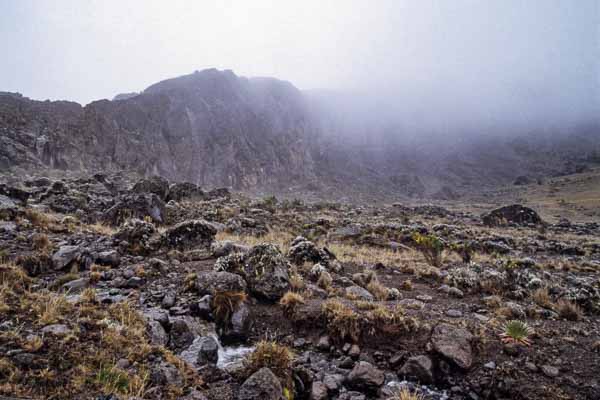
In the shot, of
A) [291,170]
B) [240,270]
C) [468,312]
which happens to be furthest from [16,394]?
[291,170]

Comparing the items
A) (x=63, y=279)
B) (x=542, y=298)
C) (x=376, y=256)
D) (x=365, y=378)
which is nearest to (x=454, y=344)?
(x=365, y=378)

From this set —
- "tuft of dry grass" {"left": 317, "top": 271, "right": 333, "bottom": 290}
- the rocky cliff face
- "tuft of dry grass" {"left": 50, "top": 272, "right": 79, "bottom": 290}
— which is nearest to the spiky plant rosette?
"tuft of dry grass" {"left": 317, "top": 271, "right": 333, "bottom": 290}

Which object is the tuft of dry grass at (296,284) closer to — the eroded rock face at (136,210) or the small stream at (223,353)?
the small stream at (223,353)

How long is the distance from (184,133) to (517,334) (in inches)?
2572

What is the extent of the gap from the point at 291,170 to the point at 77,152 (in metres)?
40.5

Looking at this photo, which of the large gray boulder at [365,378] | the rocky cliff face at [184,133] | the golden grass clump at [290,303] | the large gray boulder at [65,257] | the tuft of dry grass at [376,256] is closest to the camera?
the large gray boulder at [365,378]

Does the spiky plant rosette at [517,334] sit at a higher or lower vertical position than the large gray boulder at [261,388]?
lower

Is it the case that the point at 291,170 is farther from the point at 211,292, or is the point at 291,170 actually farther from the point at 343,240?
the point at 211,292

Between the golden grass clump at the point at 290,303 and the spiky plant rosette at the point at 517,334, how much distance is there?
11.9ft

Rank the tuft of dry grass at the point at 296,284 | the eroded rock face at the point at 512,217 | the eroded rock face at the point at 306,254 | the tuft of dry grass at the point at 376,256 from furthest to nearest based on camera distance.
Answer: the eroded rock face at the point at 512,217 → the tuft of dry grass at the point at 376,256 → the eroded rock face at the point at 306,254 → the tuft of dry grass at the point at 296,284

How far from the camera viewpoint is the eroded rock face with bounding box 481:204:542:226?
2703 centimetres

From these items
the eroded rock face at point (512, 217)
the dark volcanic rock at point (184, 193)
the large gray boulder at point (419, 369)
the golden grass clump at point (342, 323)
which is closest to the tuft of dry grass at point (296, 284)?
the golden grass clump at point (342, 323)

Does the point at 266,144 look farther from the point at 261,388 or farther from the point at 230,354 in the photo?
the point at 261,388

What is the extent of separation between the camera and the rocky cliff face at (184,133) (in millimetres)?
40062
